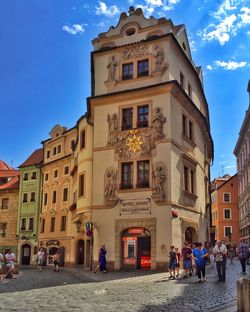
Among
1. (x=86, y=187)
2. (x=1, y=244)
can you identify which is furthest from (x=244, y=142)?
(x=86, y=187)

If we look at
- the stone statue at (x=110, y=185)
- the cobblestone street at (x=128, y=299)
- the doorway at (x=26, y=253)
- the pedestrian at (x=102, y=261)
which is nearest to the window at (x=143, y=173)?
the stone statue at (x=110, y=185)

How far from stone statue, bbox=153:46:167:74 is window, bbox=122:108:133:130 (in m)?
3.19

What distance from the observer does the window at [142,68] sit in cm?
3025

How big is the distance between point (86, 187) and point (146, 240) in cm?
593

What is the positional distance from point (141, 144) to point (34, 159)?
3413cm

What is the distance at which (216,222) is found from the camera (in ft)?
→ 285

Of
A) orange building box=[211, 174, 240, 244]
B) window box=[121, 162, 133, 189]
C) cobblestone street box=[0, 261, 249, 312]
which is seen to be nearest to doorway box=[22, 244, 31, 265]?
window box=[121, 162, 133, 189]

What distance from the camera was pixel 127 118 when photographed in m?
29.8

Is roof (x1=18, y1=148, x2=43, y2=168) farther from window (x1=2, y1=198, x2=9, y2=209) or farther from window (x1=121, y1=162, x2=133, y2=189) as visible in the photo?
window (x1=121, y1=162, x2=133, y2=189)

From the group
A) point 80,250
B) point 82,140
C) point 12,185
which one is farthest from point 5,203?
point 82,140

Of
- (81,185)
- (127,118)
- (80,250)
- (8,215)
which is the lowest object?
(80,250)

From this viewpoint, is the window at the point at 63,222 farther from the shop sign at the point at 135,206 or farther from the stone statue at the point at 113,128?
the shop sign at the point at 135,206

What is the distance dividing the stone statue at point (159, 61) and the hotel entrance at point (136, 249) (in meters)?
10.6

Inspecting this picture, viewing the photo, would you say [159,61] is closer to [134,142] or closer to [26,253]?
[134,142]
